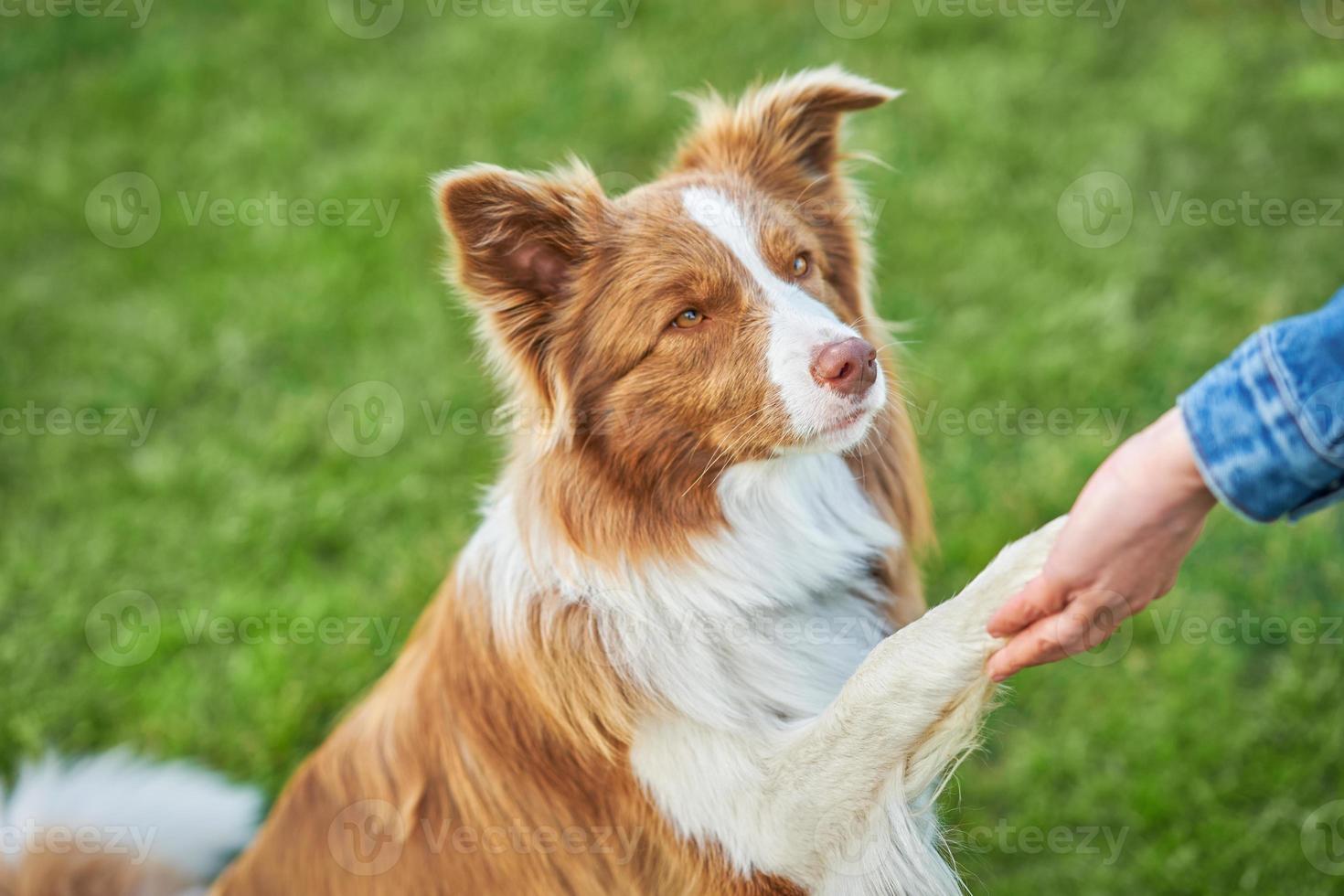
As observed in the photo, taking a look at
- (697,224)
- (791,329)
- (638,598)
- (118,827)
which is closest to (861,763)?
(638,598)

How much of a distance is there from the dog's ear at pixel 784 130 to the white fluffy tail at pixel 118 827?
2504mm

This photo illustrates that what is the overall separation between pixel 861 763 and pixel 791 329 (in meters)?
1.05

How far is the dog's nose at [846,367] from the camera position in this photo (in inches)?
103

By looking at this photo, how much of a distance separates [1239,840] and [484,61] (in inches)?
255

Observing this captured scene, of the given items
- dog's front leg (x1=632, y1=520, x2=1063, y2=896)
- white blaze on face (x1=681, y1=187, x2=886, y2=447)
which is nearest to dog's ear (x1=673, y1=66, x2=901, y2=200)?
white blaze on face (x1=681, y1=187, x2=886, y2=447)

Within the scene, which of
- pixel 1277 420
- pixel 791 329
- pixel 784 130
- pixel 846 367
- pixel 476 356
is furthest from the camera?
pixel 784 130

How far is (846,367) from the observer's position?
2.61 m

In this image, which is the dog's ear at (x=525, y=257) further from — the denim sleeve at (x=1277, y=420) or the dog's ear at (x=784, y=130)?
the denim sleeve at (x=1277, y=420)

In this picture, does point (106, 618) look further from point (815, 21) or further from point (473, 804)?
point (815, 21)

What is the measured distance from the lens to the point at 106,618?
5.01 metres

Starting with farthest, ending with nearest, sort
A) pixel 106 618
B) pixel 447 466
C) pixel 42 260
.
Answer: pixel 42 260 < pixel 447 466 < pixel 106 618

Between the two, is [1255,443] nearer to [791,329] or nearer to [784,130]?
[791,329]

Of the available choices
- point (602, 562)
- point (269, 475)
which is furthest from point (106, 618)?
point (602, 562)

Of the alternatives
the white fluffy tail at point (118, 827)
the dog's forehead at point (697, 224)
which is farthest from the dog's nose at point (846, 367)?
the white fluffy tail at point (118, 827)
